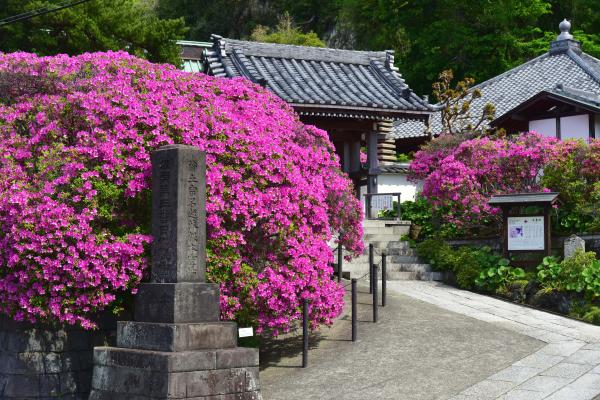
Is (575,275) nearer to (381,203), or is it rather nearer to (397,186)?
(381,203)

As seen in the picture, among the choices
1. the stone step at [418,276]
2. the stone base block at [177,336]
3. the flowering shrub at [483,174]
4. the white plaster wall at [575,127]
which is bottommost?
the stone base block at [177,336]

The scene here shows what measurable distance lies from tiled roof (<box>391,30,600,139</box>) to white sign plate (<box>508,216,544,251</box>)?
1546 cm

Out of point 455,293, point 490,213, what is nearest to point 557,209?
point 490,213

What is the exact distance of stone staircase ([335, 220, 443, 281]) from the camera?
18.3 meters

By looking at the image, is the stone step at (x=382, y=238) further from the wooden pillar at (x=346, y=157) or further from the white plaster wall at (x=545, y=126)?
the white plaster wall at (x=545, y=126)

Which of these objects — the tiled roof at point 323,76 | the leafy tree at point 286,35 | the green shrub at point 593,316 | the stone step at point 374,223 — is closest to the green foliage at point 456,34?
the leafy tree at point 286,35

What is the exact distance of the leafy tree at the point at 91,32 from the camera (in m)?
24.0

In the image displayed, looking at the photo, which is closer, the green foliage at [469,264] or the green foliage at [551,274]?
the green foliage at [551,274]

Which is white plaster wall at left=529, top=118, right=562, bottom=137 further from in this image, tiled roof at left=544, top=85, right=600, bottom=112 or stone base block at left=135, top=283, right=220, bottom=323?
stone base block at left=135, top=283, right=220, bottom=323

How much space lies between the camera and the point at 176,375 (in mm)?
9281

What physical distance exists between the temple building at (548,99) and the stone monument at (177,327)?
17.8 m

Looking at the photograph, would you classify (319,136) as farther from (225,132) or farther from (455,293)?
(455,293)

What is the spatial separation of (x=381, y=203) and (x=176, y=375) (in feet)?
48.2

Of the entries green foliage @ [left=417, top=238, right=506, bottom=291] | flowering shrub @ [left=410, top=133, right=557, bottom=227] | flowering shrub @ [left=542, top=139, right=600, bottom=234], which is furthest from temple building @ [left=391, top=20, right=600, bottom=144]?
green foliage @ [left=417, top=238, right=506, bottom=291]
